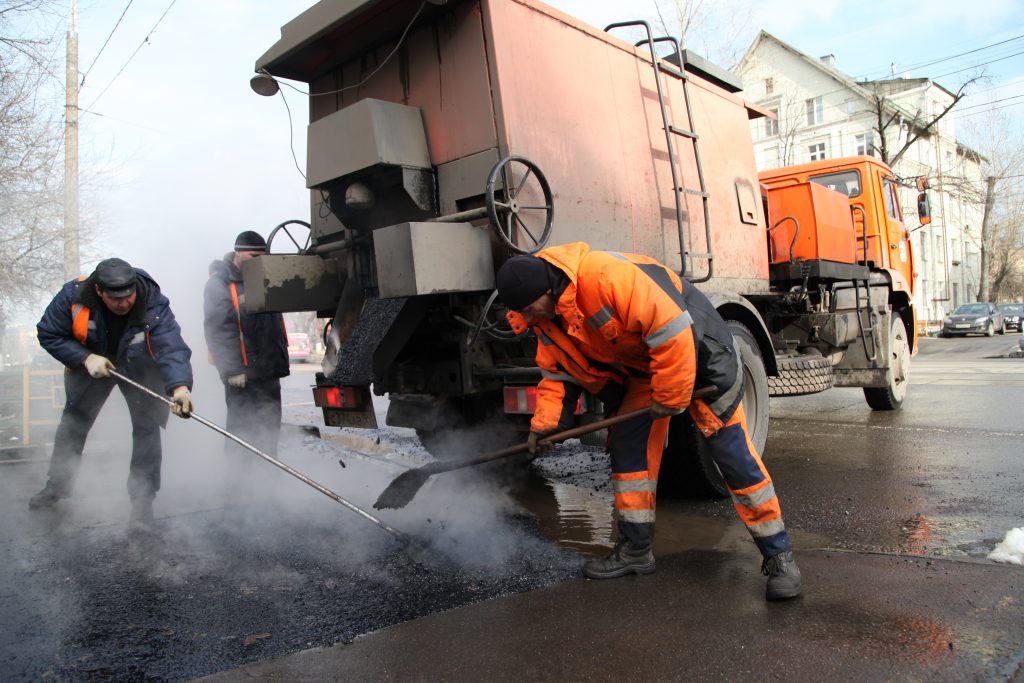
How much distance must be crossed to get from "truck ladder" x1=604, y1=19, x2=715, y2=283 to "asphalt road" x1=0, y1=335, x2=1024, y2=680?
1506 millimetres

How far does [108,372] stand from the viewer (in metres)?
3.62

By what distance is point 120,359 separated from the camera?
3.89m

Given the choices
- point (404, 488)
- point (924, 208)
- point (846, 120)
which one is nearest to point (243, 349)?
point (404, 488)

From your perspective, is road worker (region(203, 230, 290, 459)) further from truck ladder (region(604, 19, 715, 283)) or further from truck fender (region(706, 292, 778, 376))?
truck fender (region(706, 292, 778, 376))

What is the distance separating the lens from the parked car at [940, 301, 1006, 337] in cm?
2412

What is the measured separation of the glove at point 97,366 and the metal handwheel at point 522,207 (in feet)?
6.90

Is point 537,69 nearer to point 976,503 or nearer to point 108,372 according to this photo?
point 108,372

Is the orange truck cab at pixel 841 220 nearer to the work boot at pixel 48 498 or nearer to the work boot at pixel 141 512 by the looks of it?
the work boot at pixel 141 512

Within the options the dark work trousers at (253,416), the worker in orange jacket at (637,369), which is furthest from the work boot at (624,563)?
the dark work trousers at (253,416)

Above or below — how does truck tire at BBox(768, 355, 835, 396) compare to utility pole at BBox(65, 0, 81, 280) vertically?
below

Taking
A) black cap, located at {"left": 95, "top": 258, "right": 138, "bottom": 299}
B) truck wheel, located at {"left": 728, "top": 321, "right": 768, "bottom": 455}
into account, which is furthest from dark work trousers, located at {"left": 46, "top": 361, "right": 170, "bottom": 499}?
truck wheel, located at {"left": 728, "top": 321, "right": 768, "bottom": 455}

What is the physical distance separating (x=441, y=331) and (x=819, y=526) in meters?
2.21

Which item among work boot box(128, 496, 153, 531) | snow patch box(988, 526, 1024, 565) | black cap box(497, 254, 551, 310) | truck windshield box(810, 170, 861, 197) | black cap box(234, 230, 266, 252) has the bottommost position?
Result: snow patch box(988, 526, 1024, 565)

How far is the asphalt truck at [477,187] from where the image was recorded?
3.49 meters
